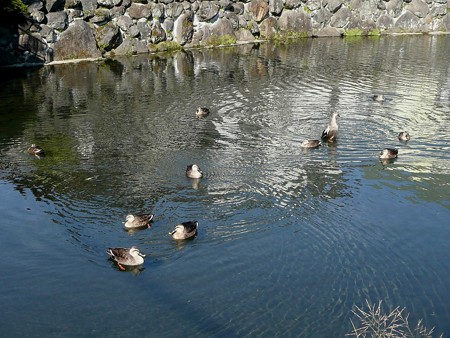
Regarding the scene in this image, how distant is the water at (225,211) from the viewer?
41.5ft

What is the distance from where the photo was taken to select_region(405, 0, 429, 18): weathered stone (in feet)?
203

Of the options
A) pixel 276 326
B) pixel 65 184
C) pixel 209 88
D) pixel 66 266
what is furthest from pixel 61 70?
pixel 276 326

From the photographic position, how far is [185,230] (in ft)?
49.0

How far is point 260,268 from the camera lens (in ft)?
46.1

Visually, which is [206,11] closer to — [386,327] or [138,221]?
[138,221]

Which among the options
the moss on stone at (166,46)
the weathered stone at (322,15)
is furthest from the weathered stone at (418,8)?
the moss on stone at (166,46)

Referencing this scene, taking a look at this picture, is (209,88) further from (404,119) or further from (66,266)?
(66,266)

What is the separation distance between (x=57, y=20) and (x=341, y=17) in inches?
1257

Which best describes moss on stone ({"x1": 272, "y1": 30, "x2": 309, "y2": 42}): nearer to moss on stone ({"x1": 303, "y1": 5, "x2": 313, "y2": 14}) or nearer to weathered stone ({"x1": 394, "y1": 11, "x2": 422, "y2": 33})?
moss on stone ({"x1": 303, "y1": 5, "x2": 313, "y2": 14})

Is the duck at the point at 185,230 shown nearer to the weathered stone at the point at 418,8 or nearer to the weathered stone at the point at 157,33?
the weathered stone at the point at 157,33

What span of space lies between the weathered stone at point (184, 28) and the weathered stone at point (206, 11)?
34.2 inches

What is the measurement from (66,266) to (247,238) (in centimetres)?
485

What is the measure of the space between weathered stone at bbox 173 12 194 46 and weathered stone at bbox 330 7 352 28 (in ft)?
58.9

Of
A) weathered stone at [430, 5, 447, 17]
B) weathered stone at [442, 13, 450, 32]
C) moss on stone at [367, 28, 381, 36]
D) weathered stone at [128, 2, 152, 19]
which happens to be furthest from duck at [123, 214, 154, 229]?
weathered stone at [442, 13, 450, 32]
